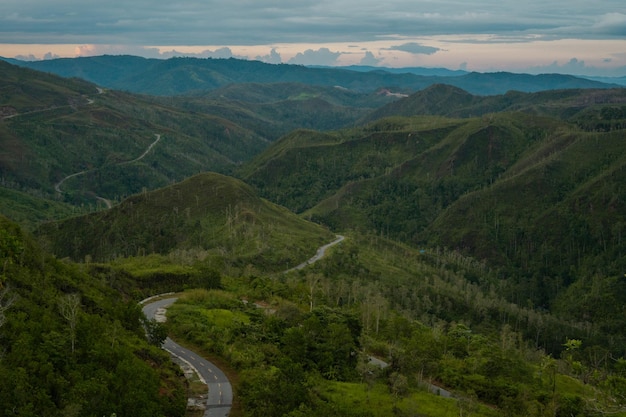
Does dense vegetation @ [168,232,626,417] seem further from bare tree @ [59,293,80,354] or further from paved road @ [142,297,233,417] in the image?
bare tree @ [59,293,80,354]

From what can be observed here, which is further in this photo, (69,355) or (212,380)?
(212,380)

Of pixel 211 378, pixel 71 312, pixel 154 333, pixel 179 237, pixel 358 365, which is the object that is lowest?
pixel 179 237

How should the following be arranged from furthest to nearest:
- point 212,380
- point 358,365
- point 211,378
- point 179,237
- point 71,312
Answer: point 179,237
point 358,365
point 211,378
point 212,380
point 71,312

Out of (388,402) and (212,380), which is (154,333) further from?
(388,402)

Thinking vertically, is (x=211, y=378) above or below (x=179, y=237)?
above

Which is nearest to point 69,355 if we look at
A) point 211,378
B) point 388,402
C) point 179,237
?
point 211,378

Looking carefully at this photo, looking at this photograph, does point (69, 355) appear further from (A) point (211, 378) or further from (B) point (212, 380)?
(A) point (211, 378)

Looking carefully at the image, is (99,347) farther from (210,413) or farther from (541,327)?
(541,327)

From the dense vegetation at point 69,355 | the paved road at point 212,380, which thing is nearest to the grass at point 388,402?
the paved road at point 212,380

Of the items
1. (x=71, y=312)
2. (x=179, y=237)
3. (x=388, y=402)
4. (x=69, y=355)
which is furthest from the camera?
(x=179, y=237)

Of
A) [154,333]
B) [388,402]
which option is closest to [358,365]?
[388,402]
